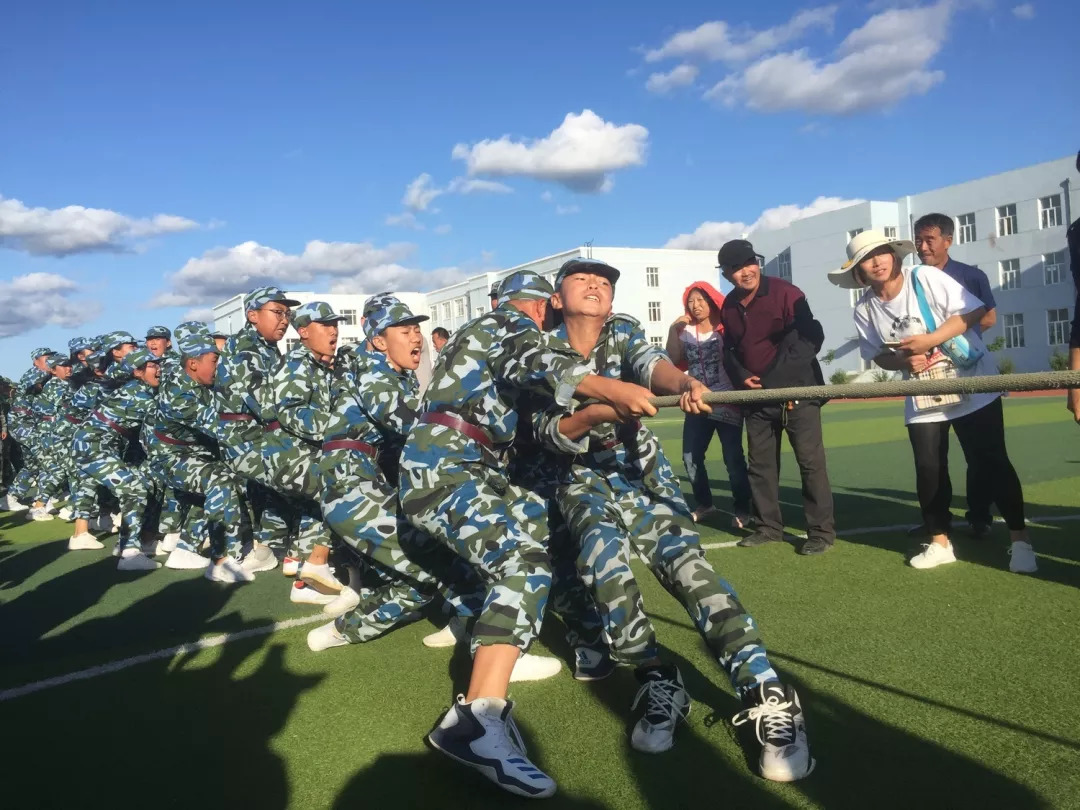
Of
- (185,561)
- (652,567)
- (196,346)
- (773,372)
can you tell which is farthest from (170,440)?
(652,567)

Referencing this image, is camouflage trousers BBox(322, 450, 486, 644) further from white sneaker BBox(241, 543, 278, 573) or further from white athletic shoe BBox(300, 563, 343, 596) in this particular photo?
white sneaker BBox(241, 543, 278, 573)

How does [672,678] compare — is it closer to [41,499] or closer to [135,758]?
[135,758]

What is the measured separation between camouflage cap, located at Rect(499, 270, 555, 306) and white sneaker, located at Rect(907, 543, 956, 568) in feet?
10.7

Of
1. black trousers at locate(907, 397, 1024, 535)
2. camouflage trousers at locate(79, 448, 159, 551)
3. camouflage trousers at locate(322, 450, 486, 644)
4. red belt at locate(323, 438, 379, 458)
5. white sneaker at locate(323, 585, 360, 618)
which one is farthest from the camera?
camouflage trousers at locate(79, 448, 159, 551)

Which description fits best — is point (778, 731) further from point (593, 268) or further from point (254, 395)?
point (254, 395)

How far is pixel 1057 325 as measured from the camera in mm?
46625

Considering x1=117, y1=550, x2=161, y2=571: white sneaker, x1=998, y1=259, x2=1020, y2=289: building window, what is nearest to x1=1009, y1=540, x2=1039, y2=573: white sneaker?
x1=117, y1=550, x2=161, y2=571: white sneaker

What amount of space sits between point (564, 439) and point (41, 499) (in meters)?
12.8

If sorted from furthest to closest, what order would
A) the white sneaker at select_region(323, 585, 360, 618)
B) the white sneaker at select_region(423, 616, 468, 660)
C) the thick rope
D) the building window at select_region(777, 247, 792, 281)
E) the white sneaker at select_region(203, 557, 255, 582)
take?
the building window at select_region(777, 247, 792, 281) → the white sneaker at select_region(203, 557, 255, 582) → the white sneaker at select_region(323, 585, 360, 618) → the white sneaker at select_region(423, 616, 468, 660) → the thick rope

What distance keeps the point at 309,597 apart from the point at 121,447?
4.41m

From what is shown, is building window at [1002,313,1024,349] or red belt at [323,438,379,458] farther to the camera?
building window at [1002,313,1024,349]

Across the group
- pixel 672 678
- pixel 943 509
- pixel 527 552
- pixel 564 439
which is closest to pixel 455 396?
pixel 564 439

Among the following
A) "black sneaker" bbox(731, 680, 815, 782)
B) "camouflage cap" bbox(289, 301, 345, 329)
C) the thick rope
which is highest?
"camouflage cap" bbox(289, 301, 345, 329)

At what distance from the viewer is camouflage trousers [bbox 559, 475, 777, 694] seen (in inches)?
131
